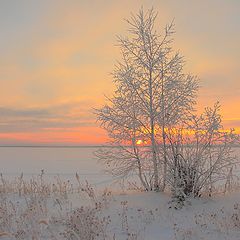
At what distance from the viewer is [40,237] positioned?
256 inches

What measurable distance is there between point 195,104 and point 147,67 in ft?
6.53

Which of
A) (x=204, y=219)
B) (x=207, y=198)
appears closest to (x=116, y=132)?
(x=207, y=198)

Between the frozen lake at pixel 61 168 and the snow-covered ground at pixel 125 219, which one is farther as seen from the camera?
the frozen lake at pixel 61 168

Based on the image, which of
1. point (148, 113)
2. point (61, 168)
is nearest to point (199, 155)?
point (148, 113)

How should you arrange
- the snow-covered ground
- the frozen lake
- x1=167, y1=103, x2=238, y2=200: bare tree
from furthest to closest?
the frozen lake < x1=167, y1=103, x2=238, y2=200: bare tree < the snow-covered ground

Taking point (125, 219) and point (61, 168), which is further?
point (61, 168)

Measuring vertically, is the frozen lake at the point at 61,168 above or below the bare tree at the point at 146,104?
below

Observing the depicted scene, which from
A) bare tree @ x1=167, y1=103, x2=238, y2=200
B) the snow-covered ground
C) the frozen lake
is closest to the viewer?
the snow-covered ground

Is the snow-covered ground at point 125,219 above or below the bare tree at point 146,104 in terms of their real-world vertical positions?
below

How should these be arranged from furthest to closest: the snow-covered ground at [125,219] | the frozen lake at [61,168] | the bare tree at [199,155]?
the frozen lake at [61,168]
the bare tree at [199,155]
the snow-covered ground at [125,219]

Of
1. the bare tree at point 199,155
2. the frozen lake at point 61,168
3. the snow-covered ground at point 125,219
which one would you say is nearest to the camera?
the snow-covered ground at point 125,219

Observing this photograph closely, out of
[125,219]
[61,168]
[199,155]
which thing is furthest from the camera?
[61,168]

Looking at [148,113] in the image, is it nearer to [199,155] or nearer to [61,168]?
[199,155]

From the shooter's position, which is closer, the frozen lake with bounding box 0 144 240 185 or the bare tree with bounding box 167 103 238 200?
the bare tree with bounding box 167 103 238 200
